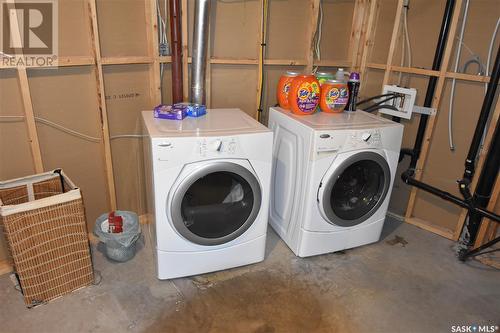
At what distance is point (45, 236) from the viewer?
1.71 m

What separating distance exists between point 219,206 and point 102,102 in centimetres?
94

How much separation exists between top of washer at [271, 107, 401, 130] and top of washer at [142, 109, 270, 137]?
11.8 inches

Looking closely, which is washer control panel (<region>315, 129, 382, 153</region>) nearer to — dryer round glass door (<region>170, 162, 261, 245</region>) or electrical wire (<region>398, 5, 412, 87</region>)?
dryer round glass door (<region>170, 162, 261, 245</region>)

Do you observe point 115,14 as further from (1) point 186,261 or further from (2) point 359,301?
(2) point 359,301

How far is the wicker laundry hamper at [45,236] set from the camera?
1.63 metres

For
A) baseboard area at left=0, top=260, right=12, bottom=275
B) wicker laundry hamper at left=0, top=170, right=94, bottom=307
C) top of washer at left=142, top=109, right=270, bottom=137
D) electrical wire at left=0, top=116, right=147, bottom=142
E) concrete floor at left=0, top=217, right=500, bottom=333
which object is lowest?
concrete floor at left=0, top=217, right=500, bottom=333

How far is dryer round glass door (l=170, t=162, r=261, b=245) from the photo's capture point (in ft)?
6.00

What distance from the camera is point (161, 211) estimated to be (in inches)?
70.4

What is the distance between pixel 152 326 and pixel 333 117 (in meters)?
1.60

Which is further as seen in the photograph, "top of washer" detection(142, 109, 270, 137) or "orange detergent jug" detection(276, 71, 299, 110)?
"orange detergent jug" detection(276, 71, 299, 110)

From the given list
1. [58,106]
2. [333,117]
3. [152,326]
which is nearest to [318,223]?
[333,117]

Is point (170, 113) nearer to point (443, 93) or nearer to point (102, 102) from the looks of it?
point (102, 102)

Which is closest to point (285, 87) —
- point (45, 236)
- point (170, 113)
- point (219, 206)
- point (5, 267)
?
point (170, 113)

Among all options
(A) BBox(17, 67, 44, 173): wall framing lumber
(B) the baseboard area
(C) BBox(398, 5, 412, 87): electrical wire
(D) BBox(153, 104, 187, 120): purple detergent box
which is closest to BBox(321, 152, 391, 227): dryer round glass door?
(C) BBox(398, 5, 412, 87): electrical wire
